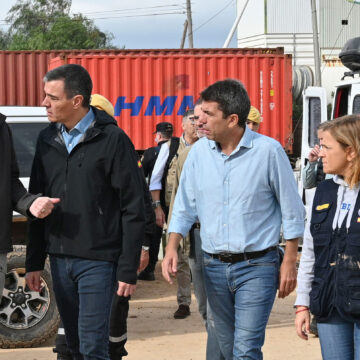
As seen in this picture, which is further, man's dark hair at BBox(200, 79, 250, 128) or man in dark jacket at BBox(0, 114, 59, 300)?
man's dark hair at BBox(200, 79, 250, 128)

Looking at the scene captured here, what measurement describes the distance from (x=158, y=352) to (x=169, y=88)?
1241 centimetres

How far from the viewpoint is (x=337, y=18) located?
61500mm

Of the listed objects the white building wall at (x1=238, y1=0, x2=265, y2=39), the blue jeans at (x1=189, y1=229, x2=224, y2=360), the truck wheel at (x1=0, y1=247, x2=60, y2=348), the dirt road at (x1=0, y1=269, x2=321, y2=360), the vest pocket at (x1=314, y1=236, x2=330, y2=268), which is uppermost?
the white building wall at (x1=238, y1=0, x2=265, y2=39)

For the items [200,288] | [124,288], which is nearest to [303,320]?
[124,288]

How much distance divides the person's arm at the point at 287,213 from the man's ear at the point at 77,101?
102cm

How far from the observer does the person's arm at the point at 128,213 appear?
4477 mm

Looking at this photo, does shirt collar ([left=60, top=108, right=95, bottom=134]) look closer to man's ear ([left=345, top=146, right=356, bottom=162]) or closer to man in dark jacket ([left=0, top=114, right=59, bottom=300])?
man in dark jacket ([left=0, top=114, right=59, bottom=300])

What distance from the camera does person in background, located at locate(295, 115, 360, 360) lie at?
3.74m

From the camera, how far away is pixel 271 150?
14.8 feet

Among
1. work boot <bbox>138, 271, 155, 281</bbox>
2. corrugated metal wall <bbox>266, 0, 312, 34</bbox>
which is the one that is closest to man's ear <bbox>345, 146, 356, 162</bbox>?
work boot <bbox>138, 271, 155, 281</bbox>

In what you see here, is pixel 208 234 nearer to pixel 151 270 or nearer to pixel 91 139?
pixel 91 139

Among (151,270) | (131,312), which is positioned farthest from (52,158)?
(151,270)

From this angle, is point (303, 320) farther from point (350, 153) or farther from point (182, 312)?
point (182, 312)

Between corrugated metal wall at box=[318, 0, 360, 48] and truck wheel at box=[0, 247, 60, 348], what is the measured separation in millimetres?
55507
